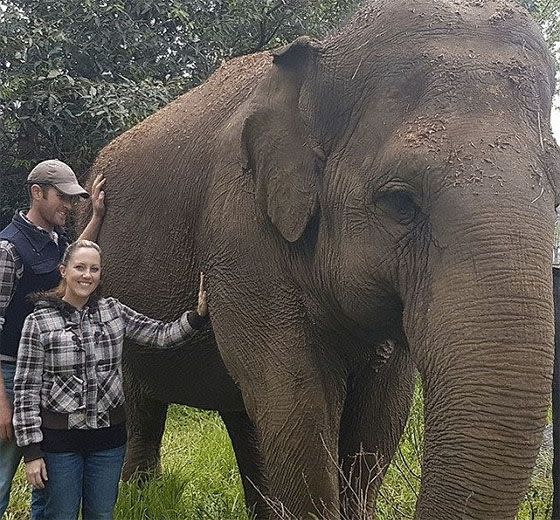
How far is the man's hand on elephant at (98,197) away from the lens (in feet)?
14.0

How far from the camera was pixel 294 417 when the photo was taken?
306 centimetres

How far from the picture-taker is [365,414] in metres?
3.50

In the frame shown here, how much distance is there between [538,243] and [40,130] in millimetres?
5999

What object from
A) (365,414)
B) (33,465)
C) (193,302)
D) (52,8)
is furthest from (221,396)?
(52,8)

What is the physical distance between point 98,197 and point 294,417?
1741 mm

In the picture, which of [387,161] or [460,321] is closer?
[460,321]

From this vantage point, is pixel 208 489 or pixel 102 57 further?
→ pixel 102 57

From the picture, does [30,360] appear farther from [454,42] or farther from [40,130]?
[40,130]

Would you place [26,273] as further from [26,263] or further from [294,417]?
[294,417]

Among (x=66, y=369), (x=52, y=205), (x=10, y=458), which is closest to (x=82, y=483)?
(x=10, y=458)

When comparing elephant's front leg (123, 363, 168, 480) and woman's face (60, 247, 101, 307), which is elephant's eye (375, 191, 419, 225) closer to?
woman's face (60, 247, 101, 307)

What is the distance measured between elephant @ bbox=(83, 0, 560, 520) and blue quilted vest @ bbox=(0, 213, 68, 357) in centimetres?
51

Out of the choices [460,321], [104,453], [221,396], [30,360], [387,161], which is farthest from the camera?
[221,396]

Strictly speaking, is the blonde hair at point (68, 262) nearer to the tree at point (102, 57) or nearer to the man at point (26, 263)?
the man at point (26, 263)
